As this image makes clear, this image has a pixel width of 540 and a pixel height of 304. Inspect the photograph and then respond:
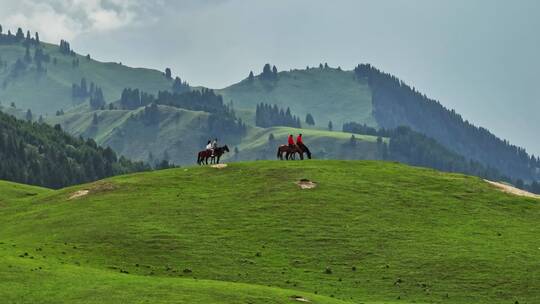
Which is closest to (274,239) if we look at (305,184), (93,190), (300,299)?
(305,184)

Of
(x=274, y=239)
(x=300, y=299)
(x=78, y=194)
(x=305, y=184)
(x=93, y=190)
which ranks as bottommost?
(x=300, y=299)

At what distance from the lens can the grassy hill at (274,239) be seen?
2270 inches

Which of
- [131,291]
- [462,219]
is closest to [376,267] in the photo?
[462,219]

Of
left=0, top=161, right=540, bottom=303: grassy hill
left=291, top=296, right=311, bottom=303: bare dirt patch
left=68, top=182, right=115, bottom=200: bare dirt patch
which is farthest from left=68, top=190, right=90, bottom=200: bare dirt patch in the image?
left=291, top=296, right=311, bottom=303: bare dirt patch

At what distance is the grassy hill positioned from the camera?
57656 millimetres

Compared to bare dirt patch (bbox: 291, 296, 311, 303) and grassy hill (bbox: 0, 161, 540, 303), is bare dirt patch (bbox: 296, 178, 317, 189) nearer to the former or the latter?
grassy hill (bbox: 0, 161, 540, 303)

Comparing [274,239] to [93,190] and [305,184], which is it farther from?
[93,190]

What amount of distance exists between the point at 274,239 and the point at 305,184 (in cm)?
1682

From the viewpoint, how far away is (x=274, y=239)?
7250 cm

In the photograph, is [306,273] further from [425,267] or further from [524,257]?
[524,257]

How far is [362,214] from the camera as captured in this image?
79750 millimetres

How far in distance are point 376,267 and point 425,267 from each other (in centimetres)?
375

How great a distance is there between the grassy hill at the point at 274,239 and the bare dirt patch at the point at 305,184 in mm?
937

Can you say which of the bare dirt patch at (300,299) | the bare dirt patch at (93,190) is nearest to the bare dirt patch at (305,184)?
the bare dirt patch at (93,190)
